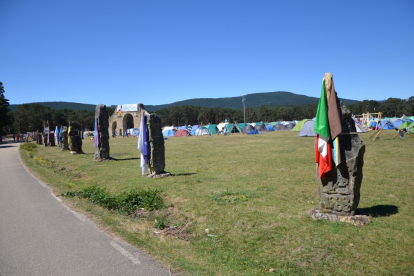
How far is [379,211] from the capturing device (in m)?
5.99

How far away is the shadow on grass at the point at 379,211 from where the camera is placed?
19.0 ft

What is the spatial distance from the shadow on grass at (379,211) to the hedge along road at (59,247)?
13.9 ft

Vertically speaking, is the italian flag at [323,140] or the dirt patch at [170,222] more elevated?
the italian flag at [323,140]

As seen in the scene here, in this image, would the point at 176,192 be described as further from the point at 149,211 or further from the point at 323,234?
the point at 323,234

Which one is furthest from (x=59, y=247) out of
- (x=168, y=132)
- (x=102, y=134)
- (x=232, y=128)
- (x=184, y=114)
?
(x=184, y=114)

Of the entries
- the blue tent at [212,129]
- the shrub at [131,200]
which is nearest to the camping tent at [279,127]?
the blue tent at [212,129]

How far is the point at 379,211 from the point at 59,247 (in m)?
6.47

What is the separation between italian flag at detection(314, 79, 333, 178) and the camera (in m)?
5.45

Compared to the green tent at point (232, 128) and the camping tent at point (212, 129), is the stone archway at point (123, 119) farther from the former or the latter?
the green tent at point (232, 128)

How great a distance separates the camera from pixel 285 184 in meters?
8.67

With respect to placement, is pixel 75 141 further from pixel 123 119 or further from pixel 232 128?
pixel 123 119

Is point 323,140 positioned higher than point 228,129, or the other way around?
point 323,140

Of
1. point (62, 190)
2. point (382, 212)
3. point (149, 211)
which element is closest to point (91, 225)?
point (149, 211)

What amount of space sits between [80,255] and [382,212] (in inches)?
235
